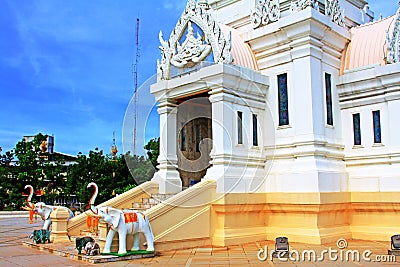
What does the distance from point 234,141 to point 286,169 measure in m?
1.71

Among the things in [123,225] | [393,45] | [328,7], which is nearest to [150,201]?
[123,225]

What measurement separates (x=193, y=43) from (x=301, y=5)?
10.9ft

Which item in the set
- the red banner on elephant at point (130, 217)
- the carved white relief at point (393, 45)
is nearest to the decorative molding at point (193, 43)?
the carved white relief at point (393, 45)

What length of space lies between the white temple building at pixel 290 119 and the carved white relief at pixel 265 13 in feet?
0.10

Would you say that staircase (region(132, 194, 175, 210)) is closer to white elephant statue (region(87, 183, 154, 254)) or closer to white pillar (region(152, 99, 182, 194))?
white pillar (region(152, 99, 182, 194))

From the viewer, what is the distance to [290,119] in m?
13.5

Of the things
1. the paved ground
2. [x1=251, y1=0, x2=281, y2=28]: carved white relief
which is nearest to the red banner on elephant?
the paved ground

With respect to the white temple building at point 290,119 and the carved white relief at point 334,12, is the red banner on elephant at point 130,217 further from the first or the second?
the carved white relief at point 334,12

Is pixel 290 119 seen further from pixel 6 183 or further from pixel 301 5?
pixel 6 183

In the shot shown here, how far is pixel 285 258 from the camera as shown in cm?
1014

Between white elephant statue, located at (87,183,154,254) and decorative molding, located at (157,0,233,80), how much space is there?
17.1 feet

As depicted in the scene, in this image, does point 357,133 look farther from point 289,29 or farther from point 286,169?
point 289,29

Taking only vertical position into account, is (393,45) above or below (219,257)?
above

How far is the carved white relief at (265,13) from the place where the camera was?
14375mm
